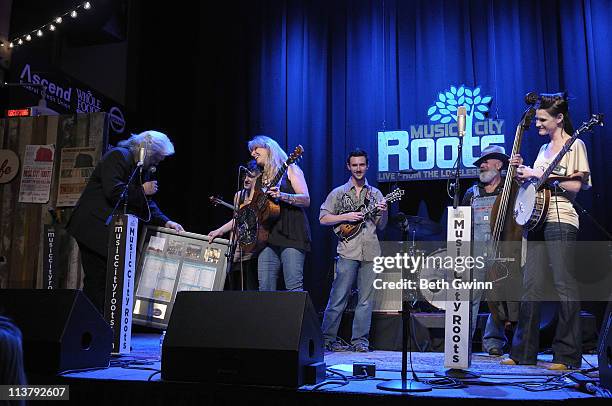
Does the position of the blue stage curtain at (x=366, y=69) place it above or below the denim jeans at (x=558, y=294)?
above

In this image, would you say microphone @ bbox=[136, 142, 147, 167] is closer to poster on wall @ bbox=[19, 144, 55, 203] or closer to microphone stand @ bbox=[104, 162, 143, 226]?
microphone stand @ bbox=[104, 162, 143, 226]

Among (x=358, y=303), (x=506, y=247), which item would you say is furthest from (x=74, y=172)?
(x=506, y=247)

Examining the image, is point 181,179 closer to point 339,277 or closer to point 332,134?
point 332,134

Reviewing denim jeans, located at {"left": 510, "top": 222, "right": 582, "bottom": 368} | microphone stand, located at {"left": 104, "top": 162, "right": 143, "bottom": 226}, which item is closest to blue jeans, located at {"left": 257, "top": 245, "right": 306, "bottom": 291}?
microphone stand, located at {"left": 104, "top": 162, "right": 143, "bottom": 226}

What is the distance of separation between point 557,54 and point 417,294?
3.32 meters

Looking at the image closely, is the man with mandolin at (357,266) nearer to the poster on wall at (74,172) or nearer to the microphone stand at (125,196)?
the microphone stand at (125,196)

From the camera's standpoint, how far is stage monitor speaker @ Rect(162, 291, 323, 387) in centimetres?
300

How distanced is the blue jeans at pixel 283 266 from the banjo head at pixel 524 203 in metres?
1.98

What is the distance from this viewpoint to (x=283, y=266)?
5.48 meters

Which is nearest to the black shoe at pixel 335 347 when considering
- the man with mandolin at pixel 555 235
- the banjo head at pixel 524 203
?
the man with mandolin at pixel 555 235

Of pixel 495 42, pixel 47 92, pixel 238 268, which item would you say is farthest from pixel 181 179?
pixel 495 42

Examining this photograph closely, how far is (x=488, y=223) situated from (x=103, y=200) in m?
3.51

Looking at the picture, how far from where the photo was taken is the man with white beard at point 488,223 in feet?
17.1

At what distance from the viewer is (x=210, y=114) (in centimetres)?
820
